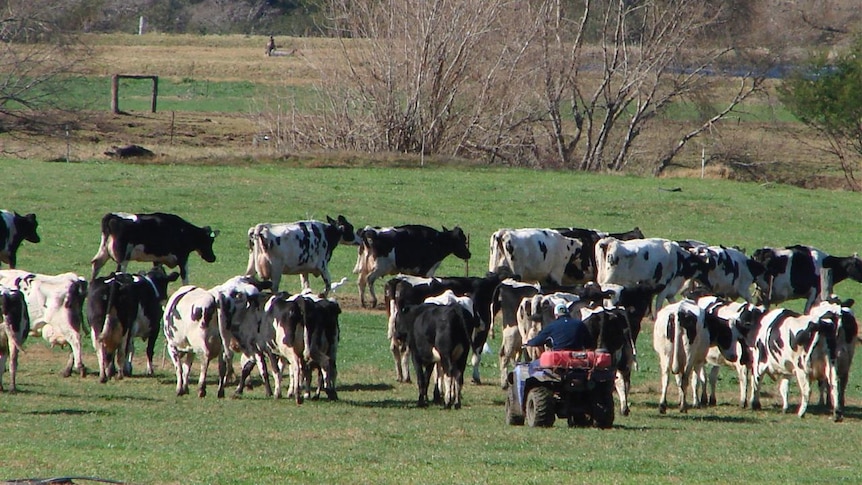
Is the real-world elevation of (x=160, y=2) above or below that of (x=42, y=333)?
above

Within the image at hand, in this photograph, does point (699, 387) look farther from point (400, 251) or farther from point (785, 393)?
point (400, 251)

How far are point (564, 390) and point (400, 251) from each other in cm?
1391

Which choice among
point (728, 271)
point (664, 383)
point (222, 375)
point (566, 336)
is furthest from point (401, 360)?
point (728, 271)

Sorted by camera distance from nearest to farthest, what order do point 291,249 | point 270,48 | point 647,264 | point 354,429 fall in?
1. point 354,429
2. point 291,249
3. point 647,264
4. point 270,48

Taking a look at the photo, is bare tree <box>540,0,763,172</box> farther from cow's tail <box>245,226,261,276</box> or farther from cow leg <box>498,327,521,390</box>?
cow leg <box>498,327,521,390</box>

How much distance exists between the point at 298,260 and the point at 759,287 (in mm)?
10471

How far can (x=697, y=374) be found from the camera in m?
19.3

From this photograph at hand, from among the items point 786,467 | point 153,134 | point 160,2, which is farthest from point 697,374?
point 160,2

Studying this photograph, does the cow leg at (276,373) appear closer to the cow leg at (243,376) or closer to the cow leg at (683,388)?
the cow leg at (243,376)

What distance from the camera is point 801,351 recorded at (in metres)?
18.3

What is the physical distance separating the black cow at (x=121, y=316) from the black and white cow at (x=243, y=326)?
1.73 m

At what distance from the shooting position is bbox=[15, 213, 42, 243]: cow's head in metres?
28.8

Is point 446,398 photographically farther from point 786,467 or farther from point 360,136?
point 360,136

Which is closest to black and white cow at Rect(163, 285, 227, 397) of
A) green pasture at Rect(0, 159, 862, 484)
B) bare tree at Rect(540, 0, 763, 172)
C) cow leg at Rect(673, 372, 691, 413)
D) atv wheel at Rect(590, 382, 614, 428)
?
green pasture at Rect(0, 159, 862, 484)
